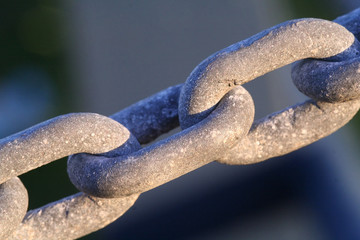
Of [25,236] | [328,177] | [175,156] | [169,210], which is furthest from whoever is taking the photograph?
[169,210]

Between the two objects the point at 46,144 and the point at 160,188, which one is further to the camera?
the point at 160,188

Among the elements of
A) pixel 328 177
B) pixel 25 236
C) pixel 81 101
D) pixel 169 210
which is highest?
pixel 25 236

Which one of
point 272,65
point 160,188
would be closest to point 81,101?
point 160,188

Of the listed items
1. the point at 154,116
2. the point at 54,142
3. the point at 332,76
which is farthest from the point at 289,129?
the point at 54,142

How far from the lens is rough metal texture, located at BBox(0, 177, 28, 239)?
0.73m

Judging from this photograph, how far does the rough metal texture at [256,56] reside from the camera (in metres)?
0.75

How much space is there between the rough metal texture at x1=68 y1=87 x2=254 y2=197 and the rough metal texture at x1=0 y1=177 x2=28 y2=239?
10cm

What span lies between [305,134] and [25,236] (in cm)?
47

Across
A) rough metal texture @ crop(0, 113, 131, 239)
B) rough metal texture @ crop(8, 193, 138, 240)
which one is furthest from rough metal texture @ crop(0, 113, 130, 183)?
rough metal texture @ crop(8, 193, 138, 240)

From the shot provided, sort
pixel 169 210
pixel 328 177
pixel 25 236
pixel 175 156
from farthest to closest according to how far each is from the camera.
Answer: pixel 169 210 < pixel 328 177 < pixel 25 236 < pixel 175 156

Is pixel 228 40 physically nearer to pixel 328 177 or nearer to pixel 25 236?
pixel 328 177

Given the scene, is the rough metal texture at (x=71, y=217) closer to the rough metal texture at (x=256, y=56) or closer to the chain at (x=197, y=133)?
the chain at (x=197, y=133)

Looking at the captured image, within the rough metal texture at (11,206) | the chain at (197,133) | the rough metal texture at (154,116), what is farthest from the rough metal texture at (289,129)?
the rough metal texture at (11,206)

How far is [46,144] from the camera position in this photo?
0.72m
